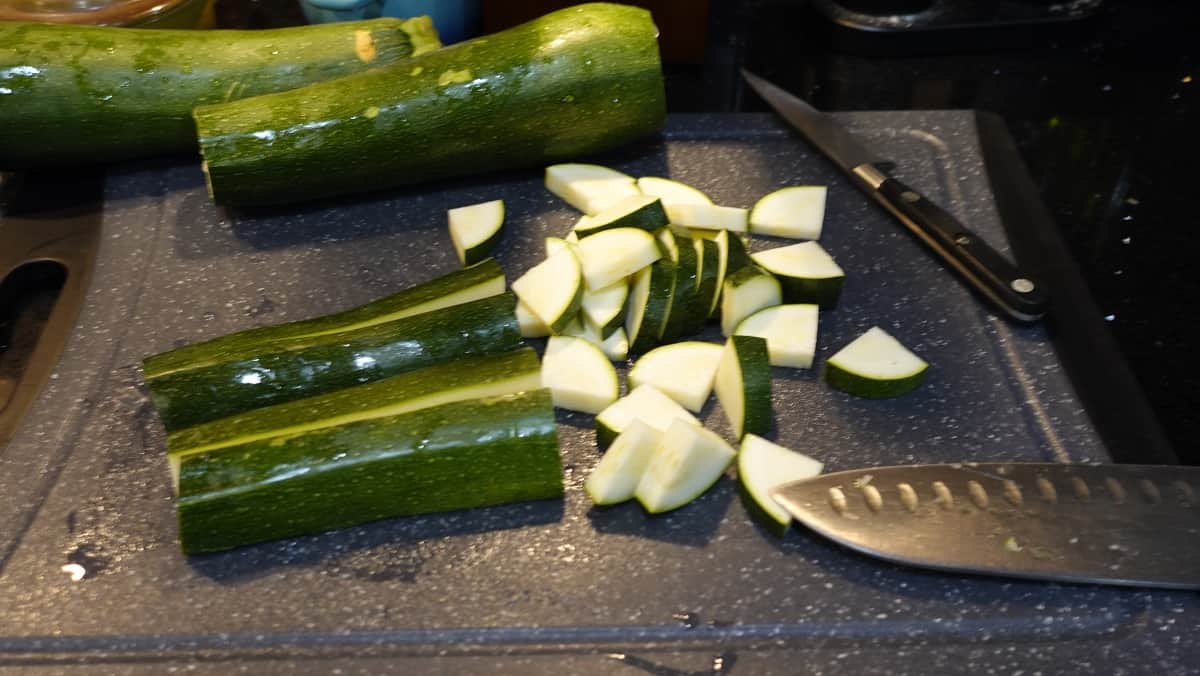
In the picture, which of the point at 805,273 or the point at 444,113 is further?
the point at 444,113

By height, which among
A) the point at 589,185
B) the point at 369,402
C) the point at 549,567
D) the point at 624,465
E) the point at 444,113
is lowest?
the point at 549,567

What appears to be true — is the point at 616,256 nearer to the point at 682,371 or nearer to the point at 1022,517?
the point at 682,371

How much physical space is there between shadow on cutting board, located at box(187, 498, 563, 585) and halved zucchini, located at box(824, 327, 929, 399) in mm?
587

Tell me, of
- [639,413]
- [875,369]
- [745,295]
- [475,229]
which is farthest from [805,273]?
[475,229]

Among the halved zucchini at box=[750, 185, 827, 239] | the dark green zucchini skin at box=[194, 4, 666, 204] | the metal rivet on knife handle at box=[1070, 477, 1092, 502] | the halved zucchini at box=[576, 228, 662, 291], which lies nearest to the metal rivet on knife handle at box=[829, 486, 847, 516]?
the metal rivet on knife handle at box=[1070, 477, 1092, 502]

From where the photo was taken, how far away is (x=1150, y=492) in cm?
140

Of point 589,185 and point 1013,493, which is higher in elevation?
point 589,185

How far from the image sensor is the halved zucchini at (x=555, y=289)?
1.69 metres

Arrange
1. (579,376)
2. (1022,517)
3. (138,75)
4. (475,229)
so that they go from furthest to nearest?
(138,75) → (475,229) → (579,376) → (1022,517)

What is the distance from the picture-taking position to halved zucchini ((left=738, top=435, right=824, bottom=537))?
4.69 feet

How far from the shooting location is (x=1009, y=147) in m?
2.18

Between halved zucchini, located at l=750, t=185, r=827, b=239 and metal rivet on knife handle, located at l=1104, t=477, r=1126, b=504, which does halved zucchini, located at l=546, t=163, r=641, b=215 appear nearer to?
halved zucchini, located at l=750, t=185, r=827, b=239

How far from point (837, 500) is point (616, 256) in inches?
24.9

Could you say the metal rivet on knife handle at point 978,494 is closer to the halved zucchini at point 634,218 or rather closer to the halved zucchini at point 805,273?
the halved zucchini at point 805,273
